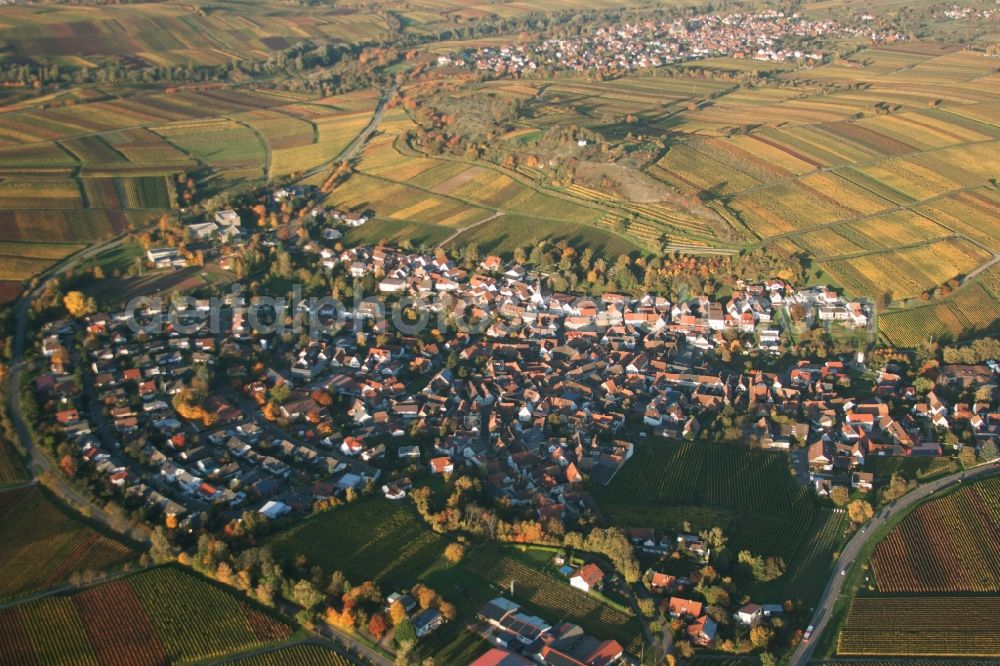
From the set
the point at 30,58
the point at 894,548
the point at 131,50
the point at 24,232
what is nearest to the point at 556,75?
the point at 131,50

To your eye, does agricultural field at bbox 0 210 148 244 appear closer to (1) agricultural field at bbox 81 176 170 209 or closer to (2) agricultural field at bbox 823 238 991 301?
(1) agricultural field at bbox 81 176 170 209

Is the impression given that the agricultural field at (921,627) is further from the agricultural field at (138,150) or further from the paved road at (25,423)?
the agricultural field at (138,150)

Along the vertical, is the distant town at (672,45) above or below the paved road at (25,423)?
above

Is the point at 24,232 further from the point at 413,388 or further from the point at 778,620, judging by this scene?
the point at 778,620

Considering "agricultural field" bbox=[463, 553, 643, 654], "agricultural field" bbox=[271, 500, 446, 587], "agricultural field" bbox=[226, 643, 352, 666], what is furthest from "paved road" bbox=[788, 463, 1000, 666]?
"agricultural field" bbox=[226, 643, 352, 666]

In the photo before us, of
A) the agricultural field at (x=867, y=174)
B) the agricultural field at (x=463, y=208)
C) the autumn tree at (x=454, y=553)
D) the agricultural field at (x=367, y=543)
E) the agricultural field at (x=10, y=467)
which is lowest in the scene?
the agricultural field at (x=10, y=467)

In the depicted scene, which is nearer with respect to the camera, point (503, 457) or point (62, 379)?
point (503, 457)

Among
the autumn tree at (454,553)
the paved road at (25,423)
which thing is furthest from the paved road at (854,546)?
the paved road at (25,423)
